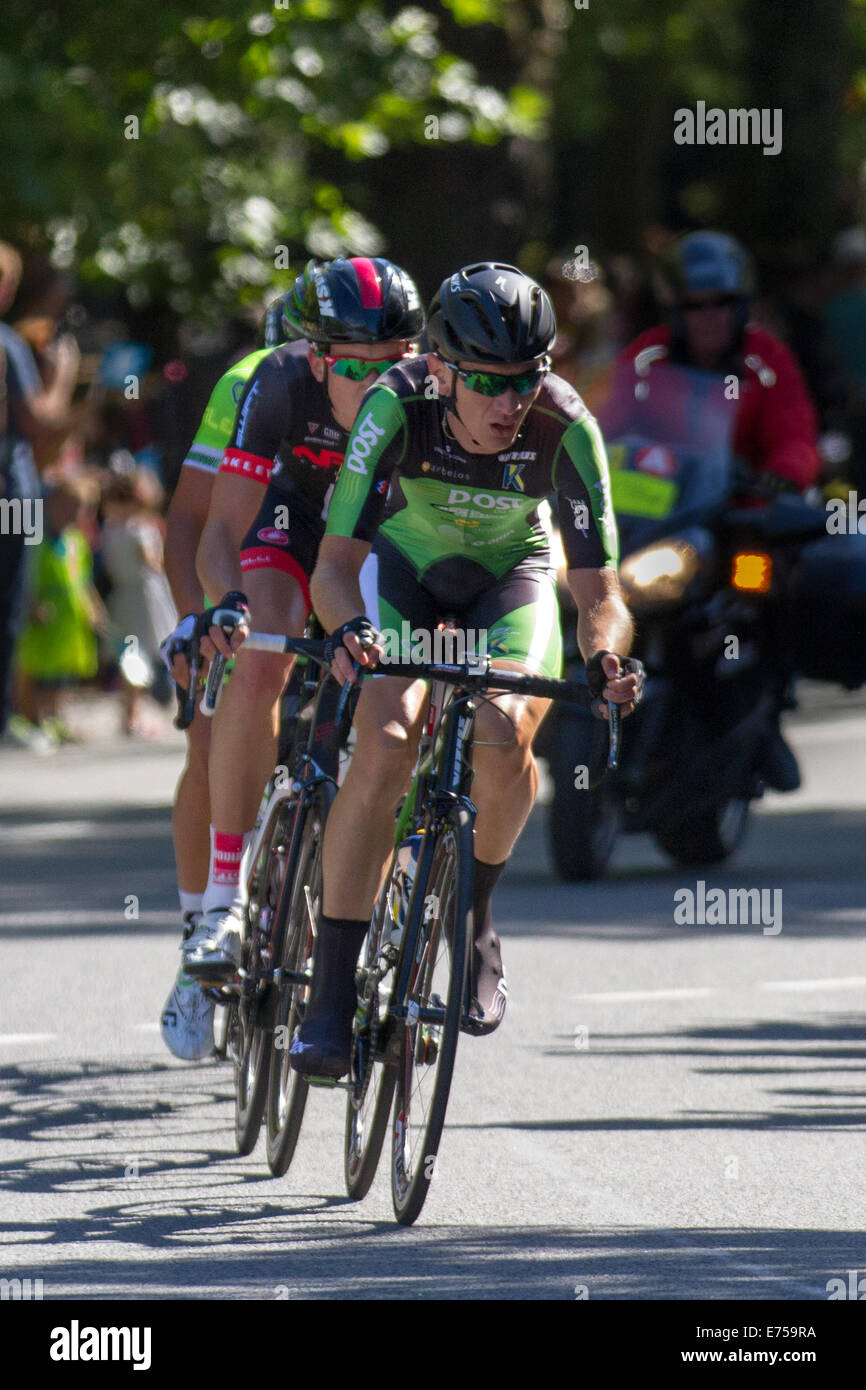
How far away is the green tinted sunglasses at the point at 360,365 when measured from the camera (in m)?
7.12

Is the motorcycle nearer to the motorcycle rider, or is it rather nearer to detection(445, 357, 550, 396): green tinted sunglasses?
the motorcycle rider

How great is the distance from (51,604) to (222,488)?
10652 mm

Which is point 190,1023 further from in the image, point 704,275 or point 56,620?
point 56,620

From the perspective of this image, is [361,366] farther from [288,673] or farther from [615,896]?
[615,896]

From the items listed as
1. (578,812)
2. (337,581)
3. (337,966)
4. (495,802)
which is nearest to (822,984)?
(578,812)

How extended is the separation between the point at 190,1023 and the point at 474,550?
5.28 ft

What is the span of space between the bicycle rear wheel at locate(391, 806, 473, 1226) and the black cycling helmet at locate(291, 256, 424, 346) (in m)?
1.40

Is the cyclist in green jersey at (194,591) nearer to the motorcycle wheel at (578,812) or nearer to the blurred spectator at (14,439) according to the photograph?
the motorcycle wheel at (578,812)

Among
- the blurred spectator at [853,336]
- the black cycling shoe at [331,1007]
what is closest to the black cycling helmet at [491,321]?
the black cycling shoe at [331,1007]

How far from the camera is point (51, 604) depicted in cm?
1789

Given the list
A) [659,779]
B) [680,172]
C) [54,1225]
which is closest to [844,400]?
[659,779]
